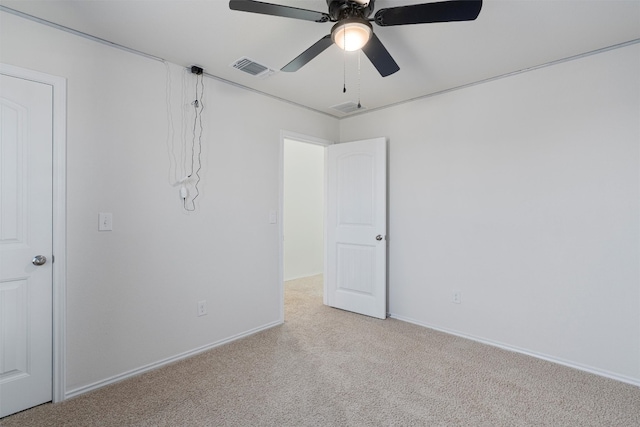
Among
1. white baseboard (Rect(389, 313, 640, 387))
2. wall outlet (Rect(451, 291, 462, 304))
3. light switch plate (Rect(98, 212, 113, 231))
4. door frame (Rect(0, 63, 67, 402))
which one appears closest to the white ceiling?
door frame (Rect(0, 63, 67, 402))

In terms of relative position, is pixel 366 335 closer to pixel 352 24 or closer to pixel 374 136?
pixel 374 136

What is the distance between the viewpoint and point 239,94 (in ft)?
10.2

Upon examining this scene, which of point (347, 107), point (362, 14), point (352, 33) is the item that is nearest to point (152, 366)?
point (352, 33)

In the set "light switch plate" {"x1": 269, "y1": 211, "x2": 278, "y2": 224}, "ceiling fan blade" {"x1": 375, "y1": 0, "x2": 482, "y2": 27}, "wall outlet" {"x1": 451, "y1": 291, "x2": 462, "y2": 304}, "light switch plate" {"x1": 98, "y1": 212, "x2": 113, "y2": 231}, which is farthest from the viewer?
"light switch plate" {"x1": 269, "y1": 211, "x2": 278, "y2": 224}

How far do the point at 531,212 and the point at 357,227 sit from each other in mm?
1700

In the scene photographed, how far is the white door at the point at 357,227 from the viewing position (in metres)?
3.61

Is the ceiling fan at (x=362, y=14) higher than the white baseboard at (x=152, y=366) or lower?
higher

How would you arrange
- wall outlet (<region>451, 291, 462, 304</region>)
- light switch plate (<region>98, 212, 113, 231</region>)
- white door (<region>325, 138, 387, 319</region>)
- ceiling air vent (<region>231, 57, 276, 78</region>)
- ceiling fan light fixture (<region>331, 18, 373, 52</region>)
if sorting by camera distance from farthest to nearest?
white door (<region>325, 138, 387, 319</region>), wall outlet (<region>451, 291, 462, 304</region>), ceiling air vent (<region>231, 57, 276, 78</region>), light switch plate (<region>98, 212, 113, 231</region>), ceiling fan light fixture (<region>331, 18, 373, 52</region>)

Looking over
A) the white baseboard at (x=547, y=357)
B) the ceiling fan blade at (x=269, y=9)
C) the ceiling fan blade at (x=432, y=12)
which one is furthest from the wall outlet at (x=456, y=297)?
the ceiling fan blade at (x=269, y=9)

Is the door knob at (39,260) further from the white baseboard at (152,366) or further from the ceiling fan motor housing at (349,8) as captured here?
the ceiling fan motor housing at (349,8)

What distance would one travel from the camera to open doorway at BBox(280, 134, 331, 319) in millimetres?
5566

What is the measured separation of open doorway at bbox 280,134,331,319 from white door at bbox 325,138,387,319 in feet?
4.65

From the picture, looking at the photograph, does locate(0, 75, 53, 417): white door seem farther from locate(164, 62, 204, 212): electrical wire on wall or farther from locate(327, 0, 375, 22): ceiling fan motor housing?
locate(327, 0, 375, 22): ceiling fan motor housing

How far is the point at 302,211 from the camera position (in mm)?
5801
